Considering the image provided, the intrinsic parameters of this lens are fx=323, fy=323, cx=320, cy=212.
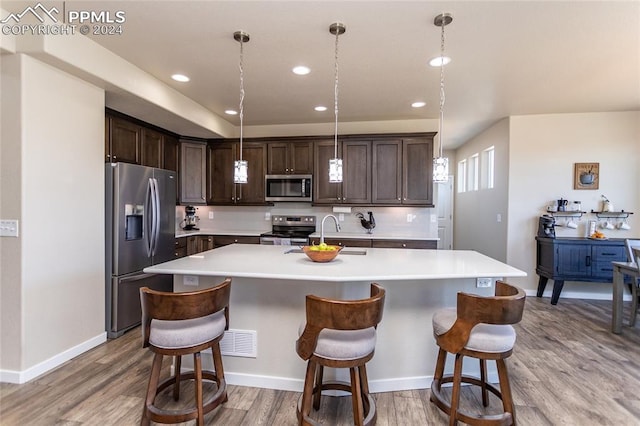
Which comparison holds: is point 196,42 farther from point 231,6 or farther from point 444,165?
point 444,165

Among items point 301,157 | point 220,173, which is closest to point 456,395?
point 301,157

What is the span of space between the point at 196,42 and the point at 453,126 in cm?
412

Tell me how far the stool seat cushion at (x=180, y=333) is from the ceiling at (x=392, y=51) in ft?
6.47

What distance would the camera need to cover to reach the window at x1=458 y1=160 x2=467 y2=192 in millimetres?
6887

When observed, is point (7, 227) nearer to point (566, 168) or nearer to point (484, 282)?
point (484, 282)

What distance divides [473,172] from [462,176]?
2.11ft

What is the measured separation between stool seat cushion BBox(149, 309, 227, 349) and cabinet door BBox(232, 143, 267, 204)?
10.7 ft

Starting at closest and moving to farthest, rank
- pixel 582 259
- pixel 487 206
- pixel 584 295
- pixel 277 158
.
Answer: pixel 582 259 < pixel 584 295 < pixel 277 158 < pixel 487 206

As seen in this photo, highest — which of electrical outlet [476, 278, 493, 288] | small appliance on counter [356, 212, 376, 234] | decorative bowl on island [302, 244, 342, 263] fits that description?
small appliance on counter [356, 212, 376, 234]

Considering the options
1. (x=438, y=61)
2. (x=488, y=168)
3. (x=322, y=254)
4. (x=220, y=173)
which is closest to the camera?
(x=322, y=254)

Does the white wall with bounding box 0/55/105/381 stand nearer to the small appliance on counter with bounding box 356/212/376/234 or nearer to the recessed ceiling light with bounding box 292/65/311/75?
the recessed ceiling light with bounding box 292/65/311/75

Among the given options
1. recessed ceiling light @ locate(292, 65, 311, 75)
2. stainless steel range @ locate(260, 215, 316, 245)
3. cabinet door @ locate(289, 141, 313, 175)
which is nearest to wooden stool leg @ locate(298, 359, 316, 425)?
recessed ceiling light @ locate(292, 65, 311, 75)

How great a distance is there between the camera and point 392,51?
2.68 meters

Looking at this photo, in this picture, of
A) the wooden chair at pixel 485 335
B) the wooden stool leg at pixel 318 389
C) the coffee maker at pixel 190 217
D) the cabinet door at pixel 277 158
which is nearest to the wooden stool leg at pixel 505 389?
the wooden chair at pixel 485 335
